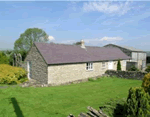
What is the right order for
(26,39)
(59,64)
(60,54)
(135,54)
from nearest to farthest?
(59,64) → (60,54) → (135,54) → (26,39)

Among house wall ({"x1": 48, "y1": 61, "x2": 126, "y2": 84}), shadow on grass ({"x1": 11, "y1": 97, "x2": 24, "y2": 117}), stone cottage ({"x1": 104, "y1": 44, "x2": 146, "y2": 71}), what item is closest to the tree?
stone cottage ({"x1": 104, "y1": 44, "x2": 146, "y2": 71})

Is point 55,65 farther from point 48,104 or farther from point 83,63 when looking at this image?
point 48,104

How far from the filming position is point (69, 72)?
53.2 ft

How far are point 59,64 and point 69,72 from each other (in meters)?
1.97

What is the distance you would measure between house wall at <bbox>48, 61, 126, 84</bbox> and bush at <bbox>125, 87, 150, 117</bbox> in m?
10.8

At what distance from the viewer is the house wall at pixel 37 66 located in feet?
48.8

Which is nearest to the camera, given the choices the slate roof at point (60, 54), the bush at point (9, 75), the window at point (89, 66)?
the bush at point (9, 75)

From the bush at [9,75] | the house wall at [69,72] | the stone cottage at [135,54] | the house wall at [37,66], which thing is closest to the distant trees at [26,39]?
the house wall at [37,66]

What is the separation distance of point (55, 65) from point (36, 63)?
3.22 metres

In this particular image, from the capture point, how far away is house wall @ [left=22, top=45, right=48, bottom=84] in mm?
14863

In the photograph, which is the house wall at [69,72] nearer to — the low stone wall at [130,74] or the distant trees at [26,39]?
the low stone wall at [130,74]

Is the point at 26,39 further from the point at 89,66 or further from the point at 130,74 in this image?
the point at 130,74

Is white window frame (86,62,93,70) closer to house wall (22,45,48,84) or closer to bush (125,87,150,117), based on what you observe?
house wall (22,45,48,84)

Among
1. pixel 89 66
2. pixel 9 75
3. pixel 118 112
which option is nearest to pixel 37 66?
pixel 9 75
